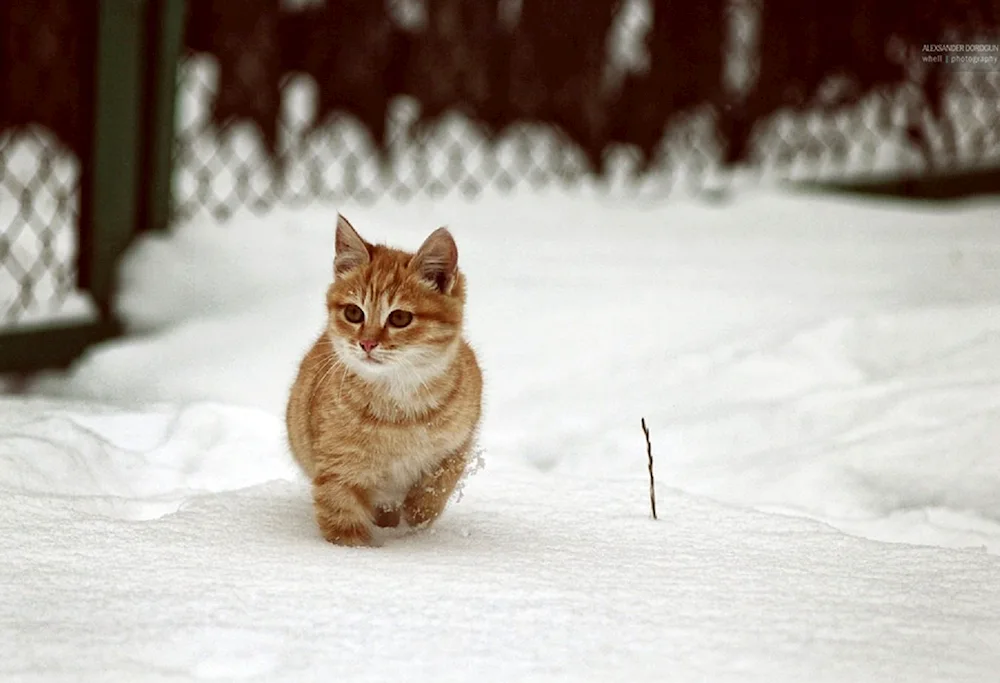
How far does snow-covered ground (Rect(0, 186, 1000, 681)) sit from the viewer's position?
6.53 feet

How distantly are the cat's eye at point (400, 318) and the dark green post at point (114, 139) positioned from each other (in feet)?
8.27

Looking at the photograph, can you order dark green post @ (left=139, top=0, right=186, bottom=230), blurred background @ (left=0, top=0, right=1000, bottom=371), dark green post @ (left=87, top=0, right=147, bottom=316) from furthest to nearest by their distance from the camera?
blurred background @ (left=0, top=0, right=1000, bottom=371) < dark green post @ (left=139, top=0, right=186, bottom=230) < dark green post @ (left=87, top=0, right=147, bottom=316)

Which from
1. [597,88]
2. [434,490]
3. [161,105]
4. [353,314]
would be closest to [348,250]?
[353,314]

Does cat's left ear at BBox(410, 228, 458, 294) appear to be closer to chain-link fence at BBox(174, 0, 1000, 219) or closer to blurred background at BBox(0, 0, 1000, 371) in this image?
blurred background at BBox(0, 0, 1000, 371)

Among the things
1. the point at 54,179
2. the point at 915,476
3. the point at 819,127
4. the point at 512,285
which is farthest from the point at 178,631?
the point at 819,127

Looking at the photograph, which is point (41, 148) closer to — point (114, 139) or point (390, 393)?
point (114, 139)

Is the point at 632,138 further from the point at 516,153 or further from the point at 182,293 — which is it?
the point at 182,293

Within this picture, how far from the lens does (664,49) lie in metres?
6.95

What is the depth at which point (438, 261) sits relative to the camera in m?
2.72

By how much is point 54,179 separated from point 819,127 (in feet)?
14.5

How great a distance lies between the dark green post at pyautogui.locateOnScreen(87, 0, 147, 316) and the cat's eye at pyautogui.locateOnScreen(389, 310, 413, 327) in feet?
8.27

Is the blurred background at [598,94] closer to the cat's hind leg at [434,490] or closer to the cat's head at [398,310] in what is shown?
the cat's head at [398,310]

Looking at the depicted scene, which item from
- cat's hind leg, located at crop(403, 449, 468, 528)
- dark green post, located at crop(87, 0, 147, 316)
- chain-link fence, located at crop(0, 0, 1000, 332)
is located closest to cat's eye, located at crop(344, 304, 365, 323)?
cat's hind leg, located at crop(403, 449, 468, 528)

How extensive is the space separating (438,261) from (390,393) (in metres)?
0.32
